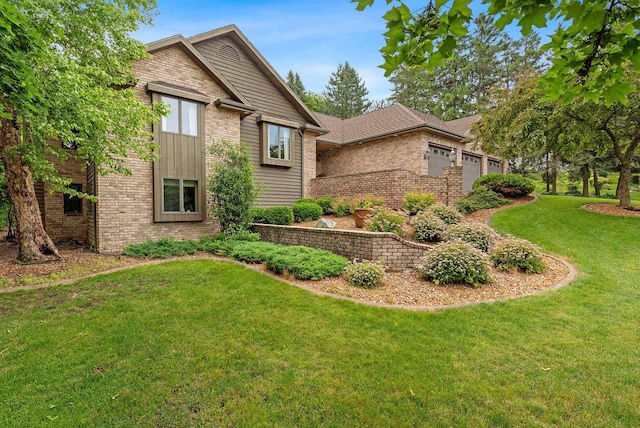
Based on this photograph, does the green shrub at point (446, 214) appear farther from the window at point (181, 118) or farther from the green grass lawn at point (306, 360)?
the window at point (181, 118)

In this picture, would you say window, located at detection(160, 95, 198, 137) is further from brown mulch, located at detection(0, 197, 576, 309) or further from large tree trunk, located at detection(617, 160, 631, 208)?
large tree trunk, located at detection(617, 160, 631, 208)

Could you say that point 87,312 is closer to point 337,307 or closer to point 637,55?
point 337,307

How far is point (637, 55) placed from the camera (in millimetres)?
2229

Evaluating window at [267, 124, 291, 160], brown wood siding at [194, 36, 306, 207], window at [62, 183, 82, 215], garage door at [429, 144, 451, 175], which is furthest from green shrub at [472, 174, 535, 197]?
window at [62, 183, 82, 215]

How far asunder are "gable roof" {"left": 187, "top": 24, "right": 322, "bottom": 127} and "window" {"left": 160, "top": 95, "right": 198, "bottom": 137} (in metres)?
3.03

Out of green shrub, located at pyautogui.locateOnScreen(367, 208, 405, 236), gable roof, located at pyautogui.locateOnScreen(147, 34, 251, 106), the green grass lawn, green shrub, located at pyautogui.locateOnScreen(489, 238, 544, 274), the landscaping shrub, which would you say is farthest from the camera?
the landscaping shrub

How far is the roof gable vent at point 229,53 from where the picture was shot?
41.2 ft

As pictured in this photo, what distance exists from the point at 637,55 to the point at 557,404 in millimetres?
2986

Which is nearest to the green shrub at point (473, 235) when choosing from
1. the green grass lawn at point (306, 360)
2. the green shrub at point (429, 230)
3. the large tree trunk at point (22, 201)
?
the green shrub at point (429, 230)

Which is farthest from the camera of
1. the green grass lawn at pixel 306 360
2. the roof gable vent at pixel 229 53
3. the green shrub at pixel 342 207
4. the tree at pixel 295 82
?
the tree at pixel 295 82

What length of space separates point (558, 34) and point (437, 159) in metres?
14.1

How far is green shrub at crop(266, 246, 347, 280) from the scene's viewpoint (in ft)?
21.1

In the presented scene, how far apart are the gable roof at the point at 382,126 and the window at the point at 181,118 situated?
7462 mm

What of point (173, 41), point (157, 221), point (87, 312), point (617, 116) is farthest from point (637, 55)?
point (617, 116)
